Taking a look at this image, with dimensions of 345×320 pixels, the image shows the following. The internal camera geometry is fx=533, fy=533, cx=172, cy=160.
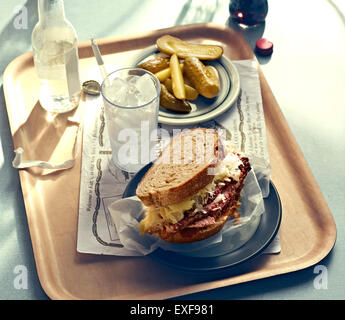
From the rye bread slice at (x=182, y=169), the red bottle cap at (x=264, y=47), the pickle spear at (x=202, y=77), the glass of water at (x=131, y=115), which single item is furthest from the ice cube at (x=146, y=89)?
the red bottle cap at (x=264, y=47)

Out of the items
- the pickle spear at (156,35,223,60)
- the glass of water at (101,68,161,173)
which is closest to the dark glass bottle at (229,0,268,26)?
the pickle spear at (156,35,223,60)

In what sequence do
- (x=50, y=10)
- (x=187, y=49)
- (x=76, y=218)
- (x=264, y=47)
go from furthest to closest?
(x=264, y=47) < (x=187, y=49) < (x=50, y=10) < (x=76, y=218)

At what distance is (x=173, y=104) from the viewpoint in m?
1.57

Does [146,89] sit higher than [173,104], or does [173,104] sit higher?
[146,89]

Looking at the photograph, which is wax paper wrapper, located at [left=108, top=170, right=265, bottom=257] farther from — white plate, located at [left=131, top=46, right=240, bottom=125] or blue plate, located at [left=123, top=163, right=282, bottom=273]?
white plate, located at [left=131, top=46, right=240, bottom=125]

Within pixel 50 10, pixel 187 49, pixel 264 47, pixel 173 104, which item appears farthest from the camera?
pixel 264 47

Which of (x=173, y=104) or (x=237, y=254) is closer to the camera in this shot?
(x=237, y=254)

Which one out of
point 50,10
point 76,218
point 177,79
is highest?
point 50,10

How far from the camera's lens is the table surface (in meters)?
1.23

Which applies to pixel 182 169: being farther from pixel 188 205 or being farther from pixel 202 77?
pixel 202 77

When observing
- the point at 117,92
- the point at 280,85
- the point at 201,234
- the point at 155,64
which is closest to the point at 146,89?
the point at 117,92

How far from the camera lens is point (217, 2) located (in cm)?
207

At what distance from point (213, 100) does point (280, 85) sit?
10.8 inches

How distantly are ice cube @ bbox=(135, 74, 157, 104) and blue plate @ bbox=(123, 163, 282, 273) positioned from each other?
403 millimetres
